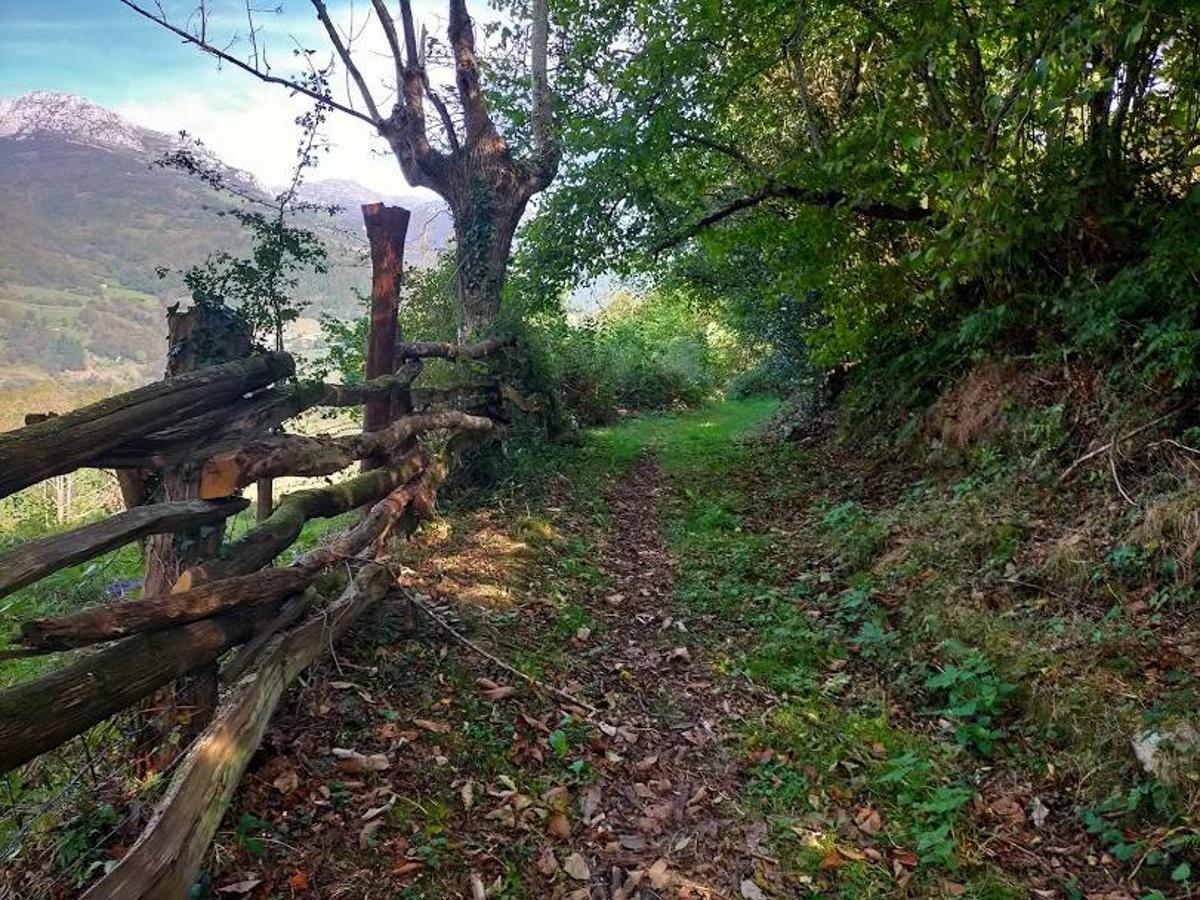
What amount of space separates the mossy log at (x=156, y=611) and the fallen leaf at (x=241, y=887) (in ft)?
3.19

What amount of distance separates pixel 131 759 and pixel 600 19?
37.6 ft

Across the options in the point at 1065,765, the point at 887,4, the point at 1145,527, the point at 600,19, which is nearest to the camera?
the point at 1065,765

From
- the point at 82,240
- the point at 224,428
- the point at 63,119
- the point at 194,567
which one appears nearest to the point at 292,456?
the point at 224,428

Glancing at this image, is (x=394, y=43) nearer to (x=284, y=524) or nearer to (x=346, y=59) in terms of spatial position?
(x=346, y=59)

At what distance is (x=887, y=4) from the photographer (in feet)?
25.0

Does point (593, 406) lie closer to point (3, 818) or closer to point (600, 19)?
point (600, 19)

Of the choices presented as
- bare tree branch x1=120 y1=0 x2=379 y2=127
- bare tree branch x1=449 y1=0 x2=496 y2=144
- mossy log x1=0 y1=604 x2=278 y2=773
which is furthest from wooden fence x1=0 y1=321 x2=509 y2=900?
bare tree branch x1=449 y1=0 x2=496 y2=144

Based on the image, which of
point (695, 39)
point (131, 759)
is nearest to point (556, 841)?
point (131, 759)

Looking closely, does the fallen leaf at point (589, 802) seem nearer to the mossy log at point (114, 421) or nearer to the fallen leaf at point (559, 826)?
the fallen leaf at point (559, 826)

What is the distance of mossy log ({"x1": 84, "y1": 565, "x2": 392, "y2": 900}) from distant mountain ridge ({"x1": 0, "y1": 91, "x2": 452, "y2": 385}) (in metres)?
50.7

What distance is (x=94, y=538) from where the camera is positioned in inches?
102

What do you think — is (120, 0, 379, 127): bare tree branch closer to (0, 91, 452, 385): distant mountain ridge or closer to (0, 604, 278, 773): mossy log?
(0, 604, 278, 773): mossy log

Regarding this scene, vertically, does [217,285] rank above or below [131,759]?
above

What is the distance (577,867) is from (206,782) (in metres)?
1.53
